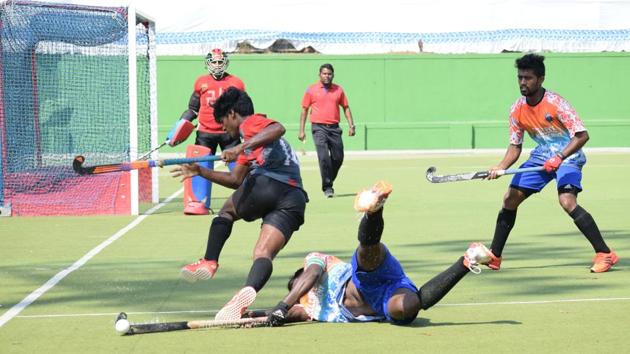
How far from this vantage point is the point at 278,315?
307 inches

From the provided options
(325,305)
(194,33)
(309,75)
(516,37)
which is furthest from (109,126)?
(516,37)

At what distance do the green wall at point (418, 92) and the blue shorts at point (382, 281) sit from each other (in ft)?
77.6

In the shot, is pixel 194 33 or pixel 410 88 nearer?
pixel 410 88

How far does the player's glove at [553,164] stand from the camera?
9.95 metres

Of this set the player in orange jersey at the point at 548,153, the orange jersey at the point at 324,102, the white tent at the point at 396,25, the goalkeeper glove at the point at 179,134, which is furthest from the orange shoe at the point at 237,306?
the white tent at the point at 396,25

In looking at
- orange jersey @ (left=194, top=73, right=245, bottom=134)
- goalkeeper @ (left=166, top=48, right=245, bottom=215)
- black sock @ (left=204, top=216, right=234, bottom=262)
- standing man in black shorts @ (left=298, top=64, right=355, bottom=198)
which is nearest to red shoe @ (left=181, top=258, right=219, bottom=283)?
black sock @ (left=204, top=216, right=234, bottom=262)

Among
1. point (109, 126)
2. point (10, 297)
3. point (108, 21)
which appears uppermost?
point (108, 21)

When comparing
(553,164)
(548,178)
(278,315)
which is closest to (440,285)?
(278,315)

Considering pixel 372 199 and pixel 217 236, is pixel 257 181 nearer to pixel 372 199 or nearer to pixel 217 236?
pixel 217 236

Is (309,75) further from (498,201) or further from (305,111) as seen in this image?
(498,201)

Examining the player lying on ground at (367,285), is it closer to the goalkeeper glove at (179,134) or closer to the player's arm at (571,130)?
the player's arm at (571,130)

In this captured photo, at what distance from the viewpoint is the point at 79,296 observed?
9.35 m

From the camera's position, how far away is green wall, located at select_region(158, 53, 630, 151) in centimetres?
3177

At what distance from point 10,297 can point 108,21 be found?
754 centimetres
